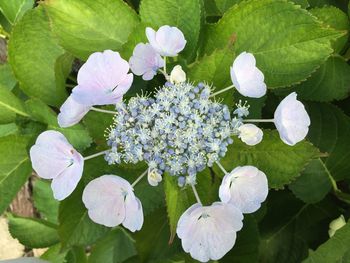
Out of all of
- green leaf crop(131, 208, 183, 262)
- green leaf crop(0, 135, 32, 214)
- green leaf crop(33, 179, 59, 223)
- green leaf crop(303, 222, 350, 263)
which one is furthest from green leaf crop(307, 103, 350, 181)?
green leaf crop(33, 179, 59, 223)

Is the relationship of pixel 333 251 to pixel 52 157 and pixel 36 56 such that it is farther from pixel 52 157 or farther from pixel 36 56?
pixel 36 56

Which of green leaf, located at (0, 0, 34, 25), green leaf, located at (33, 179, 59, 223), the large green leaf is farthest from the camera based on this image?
green leaf, located at (33, 179, 59, 223)

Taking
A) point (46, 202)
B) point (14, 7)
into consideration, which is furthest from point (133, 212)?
point (46, 202)

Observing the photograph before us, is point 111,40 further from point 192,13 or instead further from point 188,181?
point 188,181

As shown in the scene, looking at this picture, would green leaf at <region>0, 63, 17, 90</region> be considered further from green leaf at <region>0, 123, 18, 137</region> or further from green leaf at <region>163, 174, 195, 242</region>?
green leaf at <region>163, 174, 195, 242</region>

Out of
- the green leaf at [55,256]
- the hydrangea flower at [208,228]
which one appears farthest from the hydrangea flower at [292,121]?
the green leaf at [55,256]

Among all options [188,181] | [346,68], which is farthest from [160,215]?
[346,68]

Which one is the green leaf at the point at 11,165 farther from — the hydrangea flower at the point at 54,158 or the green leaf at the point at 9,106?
the hydrangea flower at the point at 54,158
